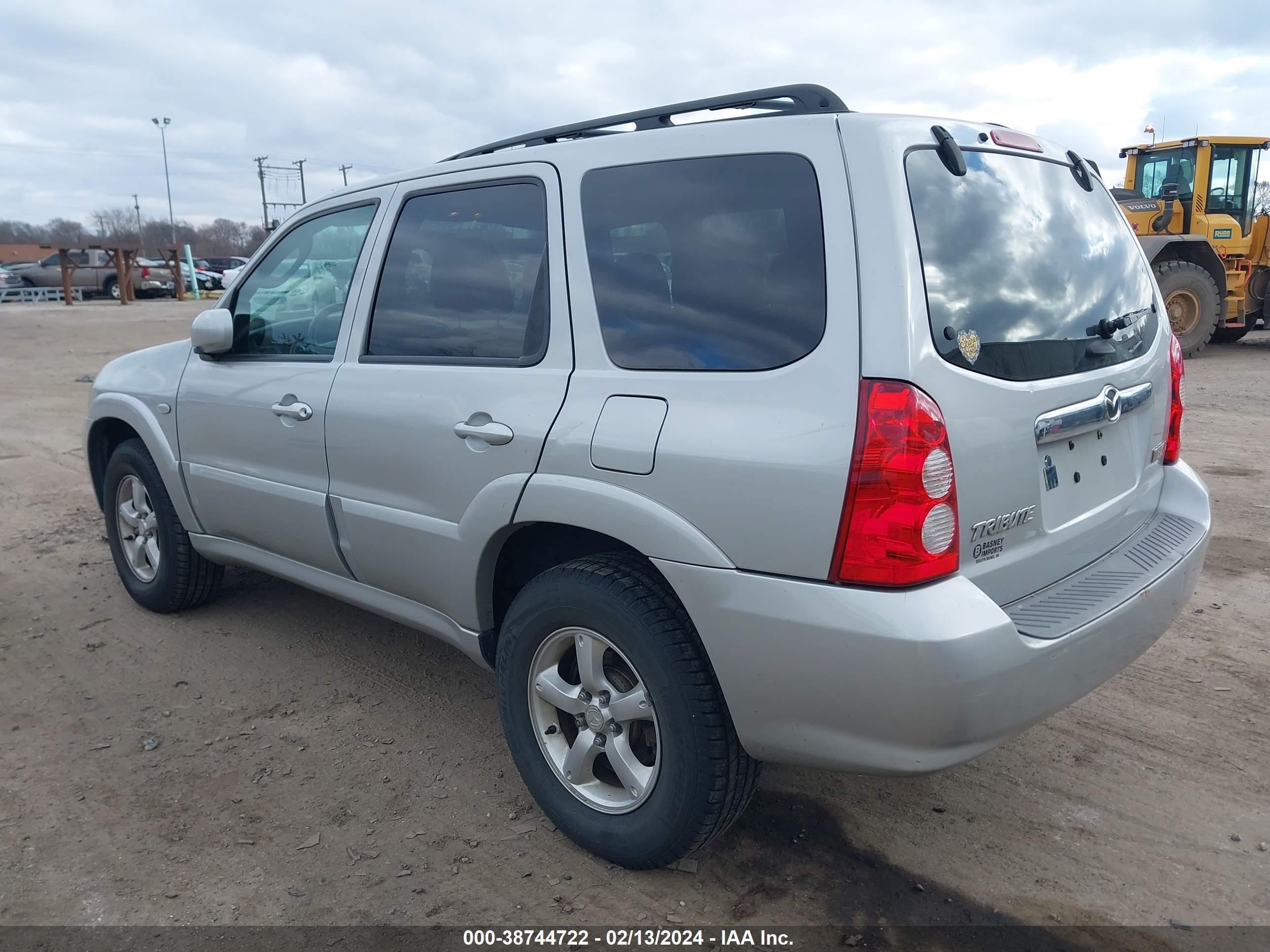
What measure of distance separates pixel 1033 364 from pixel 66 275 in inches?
1315

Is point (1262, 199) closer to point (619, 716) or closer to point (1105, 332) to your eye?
point (1105, 332)

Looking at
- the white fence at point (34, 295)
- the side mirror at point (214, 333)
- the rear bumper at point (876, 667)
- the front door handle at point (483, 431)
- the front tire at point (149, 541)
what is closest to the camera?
the rear bumper at point (876, 667)

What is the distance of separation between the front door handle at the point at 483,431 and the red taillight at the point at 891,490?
1.03 meters

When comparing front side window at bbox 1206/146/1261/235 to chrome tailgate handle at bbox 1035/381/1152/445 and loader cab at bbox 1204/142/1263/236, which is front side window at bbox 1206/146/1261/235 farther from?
chrome tailgate handle at bbox 1035/381/1152/445

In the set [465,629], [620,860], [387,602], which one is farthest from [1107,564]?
[387,602]

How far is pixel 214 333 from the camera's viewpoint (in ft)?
12.4

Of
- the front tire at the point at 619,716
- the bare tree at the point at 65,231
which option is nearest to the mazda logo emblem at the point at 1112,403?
the front tire at the point at 619,716

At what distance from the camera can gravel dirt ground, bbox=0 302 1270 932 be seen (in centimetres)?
253

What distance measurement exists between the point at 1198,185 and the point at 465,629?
1445 cm

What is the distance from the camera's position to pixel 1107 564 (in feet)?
8.57

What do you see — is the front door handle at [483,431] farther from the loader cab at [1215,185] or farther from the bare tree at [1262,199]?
the bare tree at [1262,199]

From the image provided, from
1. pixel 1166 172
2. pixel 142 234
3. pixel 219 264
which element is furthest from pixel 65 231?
pixel 1166 172

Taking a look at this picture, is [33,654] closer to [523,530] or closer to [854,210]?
[523,530]

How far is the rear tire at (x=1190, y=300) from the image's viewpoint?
13.1 metres
